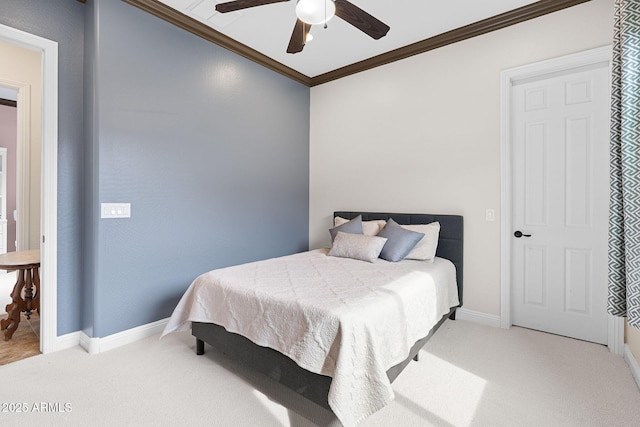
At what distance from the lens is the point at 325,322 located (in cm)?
162

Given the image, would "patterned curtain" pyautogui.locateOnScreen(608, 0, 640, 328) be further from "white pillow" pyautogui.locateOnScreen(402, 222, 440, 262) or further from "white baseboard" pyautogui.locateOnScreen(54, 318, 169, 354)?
"white baseboard" pyautogui.locateOnScreen(54, 318, 169, 354)

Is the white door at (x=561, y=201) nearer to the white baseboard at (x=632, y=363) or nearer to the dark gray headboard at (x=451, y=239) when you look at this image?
the white baseboard at (x=632, y=363)

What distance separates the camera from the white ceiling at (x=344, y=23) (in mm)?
2717

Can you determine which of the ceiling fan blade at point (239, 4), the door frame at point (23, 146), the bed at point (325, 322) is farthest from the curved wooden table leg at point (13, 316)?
the ceiling fan blade at point (239, 4)

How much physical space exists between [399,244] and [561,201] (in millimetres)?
1466

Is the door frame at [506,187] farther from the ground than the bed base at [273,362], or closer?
farther from the ground

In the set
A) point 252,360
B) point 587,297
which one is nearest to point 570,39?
point 587,297

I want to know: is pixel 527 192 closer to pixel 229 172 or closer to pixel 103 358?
pixel 229 172

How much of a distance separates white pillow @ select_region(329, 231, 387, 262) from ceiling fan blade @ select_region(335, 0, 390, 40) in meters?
1.77

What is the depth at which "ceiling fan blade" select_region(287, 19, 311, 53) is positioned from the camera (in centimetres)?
211

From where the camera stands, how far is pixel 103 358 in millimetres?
2348

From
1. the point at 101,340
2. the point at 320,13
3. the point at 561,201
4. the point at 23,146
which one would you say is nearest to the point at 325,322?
the point at 320,13

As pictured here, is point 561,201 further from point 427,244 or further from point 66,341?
point 66,341

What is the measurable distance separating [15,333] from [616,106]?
4.57 meters
